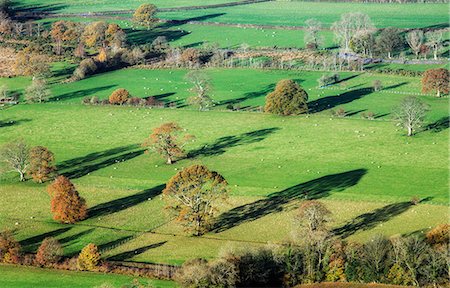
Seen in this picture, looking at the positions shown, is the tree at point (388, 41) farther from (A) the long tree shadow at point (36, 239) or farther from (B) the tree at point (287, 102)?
(A) the long tree shadow at point (36, 239)

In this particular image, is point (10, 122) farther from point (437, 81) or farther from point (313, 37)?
point (313, 37)

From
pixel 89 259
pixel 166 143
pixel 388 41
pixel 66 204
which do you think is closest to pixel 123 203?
pixel 66 204

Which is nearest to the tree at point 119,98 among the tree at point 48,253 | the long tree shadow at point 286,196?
the long tree shadow at point 286,196

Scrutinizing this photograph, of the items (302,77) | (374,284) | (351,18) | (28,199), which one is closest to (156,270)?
(374,284)

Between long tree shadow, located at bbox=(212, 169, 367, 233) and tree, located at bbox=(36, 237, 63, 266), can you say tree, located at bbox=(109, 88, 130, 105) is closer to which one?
long tree shadow, located at bbox=(212, 169, 367, 233)

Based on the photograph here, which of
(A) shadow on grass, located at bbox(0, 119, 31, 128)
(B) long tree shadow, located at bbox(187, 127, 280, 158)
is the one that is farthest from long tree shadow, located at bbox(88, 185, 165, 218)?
(A) shadow on grass, located at bbox(0, 119, 31, 128)

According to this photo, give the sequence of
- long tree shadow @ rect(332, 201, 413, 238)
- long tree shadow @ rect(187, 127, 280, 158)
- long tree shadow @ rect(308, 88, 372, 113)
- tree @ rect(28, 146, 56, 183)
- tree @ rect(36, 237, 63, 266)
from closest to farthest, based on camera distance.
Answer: tree @ rect(36, 237, 63, 266), long tree shadow @ rect(332, 201, 413, 238), tree @ rect(28, 146, 56, 183), long tree shadow @ rect(187, 127, 280, 158), long tree shadow @ rect(308, 88, 372, 113)
